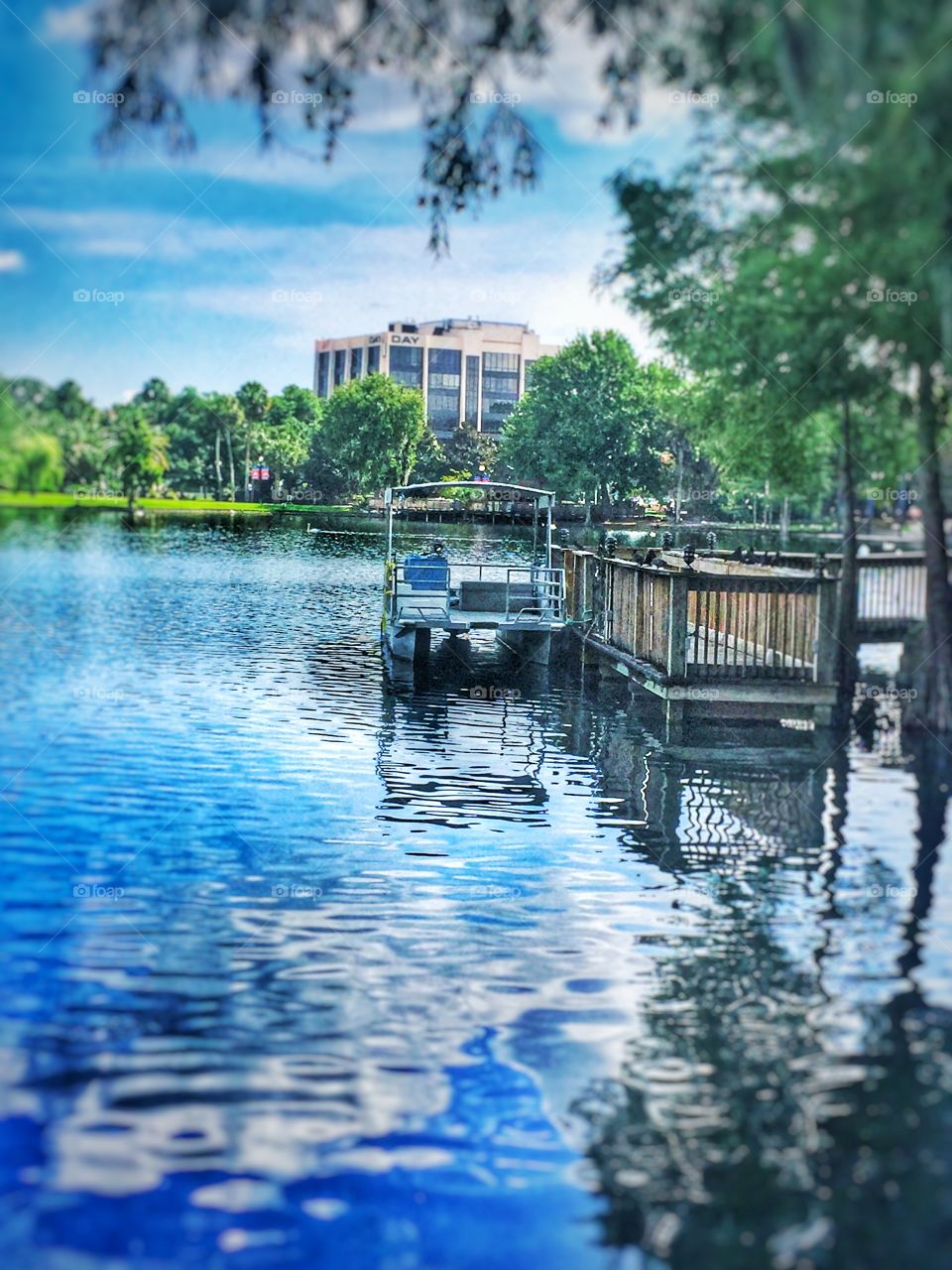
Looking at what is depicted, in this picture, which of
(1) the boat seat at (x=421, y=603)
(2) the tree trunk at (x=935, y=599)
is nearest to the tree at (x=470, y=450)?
(1) the boat seat at (x=421, y=603)

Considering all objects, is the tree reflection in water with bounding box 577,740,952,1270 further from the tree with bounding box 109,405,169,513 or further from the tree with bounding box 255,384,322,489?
the tree with bounding box 255,384,322,489

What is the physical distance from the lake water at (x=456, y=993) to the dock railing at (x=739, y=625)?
0.60 meters

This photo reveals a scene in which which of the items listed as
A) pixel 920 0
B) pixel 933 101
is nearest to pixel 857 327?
pixel 933 101

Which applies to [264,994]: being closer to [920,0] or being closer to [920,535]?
[920,0]

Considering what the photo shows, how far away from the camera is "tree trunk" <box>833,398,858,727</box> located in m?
8.58

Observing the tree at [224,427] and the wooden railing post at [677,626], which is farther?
the tree at [224,427]

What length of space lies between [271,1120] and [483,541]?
12.1 m

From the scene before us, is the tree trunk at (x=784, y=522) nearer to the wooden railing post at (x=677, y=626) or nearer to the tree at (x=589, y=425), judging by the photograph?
the wooden railing post at (x=677, y=626)

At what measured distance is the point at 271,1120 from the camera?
135 inches

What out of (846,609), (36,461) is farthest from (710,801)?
(36,461)

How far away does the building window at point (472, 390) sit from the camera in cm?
1221

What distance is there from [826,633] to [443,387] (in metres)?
4.67

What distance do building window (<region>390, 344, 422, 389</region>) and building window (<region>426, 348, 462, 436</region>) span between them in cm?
9

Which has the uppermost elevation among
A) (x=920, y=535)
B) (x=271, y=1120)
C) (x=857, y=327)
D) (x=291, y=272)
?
(x=291, y=272)
